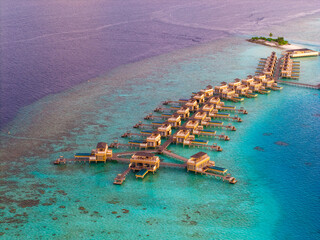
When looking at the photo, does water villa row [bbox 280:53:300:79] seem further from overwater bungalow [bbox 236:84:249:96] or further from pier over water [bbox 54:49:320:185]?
overwater bungalow [bbox 236:84:249:96]

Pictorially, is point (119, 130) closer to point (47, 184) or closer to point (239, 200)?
point (47, 184)

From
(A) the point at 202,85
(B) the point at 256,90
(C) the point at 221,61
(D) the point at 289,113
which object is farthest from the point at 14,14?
(D) the point at 289,113

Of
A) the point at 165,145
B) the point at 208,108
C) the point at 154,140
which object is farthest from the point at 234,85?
the point at 154,140

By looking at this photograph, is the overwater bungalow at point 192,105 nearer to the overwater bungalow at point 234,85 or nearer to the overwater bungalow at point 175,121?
the overwater bungalow at point 175,121

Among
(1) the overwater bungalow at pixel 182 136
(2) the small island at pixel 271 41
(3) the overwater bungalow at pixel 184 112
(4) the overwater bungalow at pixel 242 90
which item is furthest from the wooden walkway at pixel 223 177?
(2) the small island at pixel 271 41

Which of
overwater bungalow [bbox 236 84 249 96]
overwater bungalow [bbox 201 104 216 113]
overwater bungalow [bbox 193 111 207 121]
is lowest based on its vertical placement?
overwater bungalow [bbox 193 111 207 121]

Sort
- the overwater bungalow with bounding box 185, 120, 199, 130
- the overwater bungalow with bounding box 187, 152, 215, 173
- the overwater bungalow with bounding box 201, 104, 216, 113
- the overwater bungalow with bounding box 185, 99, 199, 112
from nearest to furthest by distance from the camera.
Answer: the overwater bungalow with bounding box 187, 152, 215, 173
the overwater bungalow with bounding box 185, 120, 199, 130
the overwater bungalow with bounding box 201, 104, 216, 113
the overwater bungalow with bounding box 185, 99, 199, 112

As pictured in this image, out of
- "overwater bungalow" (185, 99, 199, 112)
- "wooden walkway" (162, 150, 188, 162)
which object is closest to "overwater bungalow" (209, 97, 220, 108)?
"overwater bungalow" (185, 99, 199, 112)
